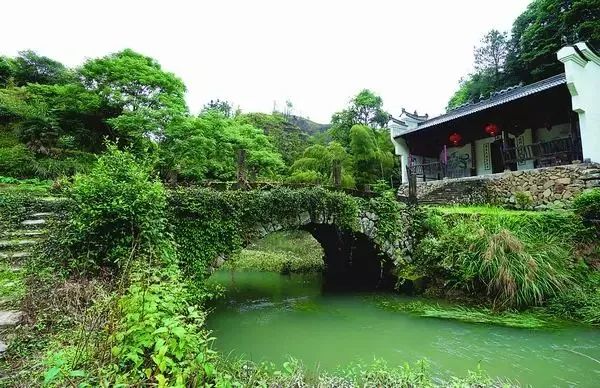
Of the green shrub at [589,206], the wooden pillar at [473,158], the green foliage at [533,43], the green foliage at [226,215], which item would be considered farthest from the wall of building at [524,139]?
the green foliage at [226,215]

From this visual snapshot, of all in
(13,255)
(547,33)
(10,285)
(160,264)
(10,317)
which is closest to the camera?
Answer: (10,317)

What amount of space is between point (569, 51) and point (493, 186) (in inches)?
183

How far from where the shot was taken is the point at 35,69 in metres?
17.0

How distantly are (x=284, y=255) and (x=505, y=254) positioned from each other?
935 centimetres

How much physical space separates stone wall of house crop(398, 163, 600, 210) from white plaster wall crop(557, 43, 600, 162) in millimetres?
847

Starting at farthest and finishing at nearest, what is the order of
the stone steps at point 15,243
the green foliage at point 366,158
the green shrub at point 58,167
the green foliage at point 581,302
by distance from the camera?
the green foliage at point 366,158, the green shrub at point 58,167, the green foliage at point 581,302, the stone steps at point 15,243

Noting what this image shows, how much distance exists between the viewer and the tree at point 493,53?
83.8ft

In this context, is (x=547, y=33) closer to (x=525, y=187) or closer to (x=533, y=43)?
(x=533, y=43)

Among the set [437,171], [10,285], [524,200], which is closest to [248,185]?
[10,285]

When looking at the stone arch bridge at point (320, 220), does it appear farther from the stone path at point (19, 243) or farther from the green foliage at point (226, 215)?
the stone path at point (19, 243)

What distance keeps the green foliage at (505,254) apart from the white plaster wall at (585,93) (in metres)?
3.62

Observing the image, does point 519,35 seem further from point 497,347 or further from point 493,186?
point 497,347

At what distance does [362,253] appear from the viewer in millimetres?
11375

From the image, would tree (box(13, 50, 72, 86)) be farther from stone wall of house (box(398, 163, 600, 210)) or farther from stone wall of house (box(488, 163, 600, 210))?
stone wall of house (box(488, 163, 600, 210))
